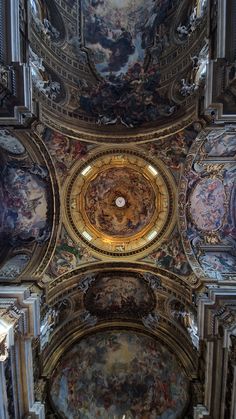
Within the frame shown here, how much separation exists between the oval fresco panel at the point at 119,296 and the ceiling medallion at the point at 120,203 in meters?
1.30

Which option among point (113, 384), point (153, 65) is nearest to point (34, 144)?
point (153, 65)

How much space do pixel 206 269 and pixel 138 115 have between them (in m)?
7.66

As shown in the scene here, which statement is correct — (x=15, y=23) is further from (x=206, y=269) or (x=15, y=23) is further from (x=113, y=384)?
(x=113, y=384)

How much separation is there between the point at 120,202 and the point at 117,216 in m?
0.77

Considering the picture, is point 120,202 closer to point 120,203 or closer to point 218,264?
point 120,203

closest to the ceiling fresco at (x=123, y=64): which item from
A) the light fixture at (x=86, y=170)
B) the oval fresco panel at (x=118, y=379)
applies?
the light fixture at (x=86, y=170)

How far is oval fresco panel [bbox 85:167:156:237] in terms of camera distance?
1803 centimetres

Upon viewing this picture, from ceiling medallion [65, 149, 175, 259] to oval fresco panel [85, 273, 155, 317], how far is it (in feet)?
4.26

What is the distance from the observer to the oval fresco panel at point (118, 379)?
16.6 metres

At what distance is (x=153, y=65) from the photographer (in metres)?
15.6

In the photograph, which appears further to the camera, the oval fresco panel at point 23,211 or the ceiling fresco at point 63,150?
the oval fresco panel at point 23,211

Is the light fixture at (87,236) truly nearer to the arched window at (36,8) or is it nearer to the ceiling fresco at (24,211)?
the ceiling fresco at (24,211)

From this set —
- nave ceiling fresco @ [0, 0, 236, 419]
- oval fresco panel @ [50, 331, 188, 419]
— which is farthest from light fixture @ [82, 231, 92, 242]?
oval fresco panel @ [50, 331, 188, 419]

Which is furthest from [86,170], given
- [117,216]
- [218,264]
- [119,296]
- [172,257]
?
[218,264]
